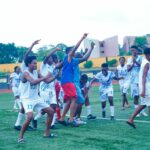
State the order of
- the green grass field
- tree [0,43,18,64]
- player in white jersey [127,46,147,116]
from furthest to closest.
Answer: tree [0,43,18,64] → player in white jersey [127,46,147,116] → the green grass field

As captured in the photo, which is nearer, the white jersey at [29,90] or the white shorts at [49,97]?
the white jersey at [29,90]

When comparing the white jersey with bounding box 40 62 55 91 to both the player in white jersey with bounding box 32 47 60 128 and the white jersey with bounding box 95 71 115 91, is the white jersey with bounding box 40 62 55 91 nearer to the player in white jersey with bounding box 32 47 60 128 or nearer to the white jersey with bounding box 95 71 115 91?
the player in white jersey with bounding box 32 47 60 128

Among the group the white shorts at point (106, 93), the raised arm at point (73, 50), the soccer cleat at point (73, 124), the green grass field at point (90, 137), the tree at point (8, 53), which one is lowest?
the green grass field at point (90, 137)

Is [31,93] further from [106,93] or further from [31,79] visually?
[106,93]

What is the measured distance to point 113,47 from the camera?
7262 centimetres

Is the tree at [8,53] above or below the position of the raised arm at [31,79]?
above

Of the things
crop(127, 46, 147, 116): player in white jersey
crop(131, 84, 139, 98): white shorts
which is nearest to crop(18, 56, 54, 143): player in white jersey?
crop(127, 46, 147, 116): player in white jersey

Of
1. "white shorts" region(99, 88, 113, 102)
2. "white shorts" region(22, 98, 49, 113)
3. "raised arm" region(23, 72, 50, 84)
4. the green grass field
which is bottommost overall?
the green grass field

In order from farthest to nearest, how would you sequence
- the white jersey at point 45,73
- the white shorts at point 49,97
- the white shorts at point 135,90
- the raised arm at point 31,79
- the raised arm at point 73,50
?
the white shorts at point 135,90, the white jersey at point 45,73, the white shorts at point 49,97, the raised arm at point 73,50, the raised arm at point 31,79

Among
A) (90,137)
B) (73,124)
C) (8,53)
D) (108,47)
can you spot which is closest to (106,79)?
(73,124)

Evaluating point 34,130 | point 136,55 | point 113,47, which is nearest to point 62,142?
point 34,130

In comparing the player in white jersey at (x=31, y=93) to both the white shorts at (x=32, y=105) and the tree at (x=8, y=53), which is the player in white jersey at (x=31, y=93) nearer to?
the white shorts at (x=32, y=105)

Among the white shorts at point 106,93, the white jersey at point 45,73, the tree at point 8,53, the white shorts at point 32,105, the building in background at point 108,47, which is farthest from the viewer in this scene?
the tree at point 8,53

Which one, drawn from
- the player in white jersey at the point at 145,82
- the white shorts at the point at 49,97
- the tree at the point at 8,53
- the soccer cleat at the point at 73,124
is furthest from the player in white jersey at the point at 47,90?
the tree at the point at 8,53
